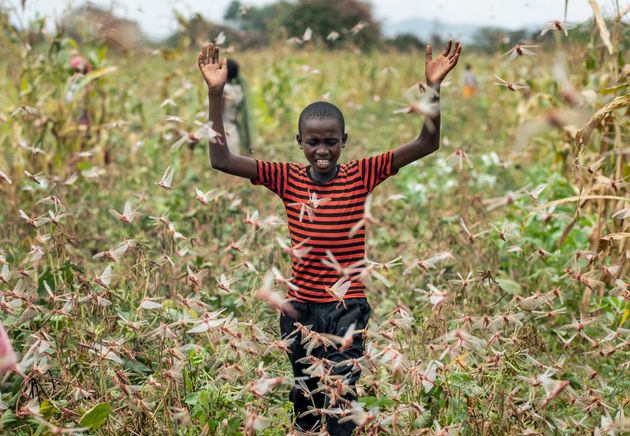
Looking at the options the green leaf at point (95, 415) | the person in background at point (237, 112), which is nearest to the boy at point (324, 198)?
the green leaf at point (95, 415)

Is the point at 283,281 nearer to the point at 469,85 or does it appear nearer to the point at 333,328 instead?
the point at 333,328

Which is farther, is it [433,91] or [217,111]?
[217,111]

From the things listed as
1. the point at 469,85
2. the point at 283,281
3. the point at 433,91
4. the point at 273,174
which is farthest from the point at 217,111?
the point at 469,85

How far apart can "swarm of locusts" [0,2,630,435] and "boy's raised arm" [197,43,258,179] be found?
133 mm

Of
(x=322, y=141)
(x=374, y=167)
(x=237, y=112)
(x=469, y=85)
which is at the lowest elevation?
(x=469, y=85)

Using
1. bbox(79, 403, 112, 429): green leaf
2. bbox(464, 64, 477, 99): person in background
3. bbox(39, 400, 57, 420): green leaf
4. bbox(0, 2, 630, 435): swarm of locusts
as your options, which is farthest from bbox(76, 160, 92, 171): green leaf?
bbox(464, 64, 477, 99): person in background

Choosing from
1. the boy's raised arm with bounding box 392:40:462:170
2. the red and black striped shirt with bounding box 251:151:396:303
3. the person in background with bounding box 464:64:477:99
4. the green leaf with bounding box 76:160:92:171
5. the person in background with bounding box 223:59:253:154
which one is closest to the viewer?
the boy's raised arm with bounding box 392:40:462:170

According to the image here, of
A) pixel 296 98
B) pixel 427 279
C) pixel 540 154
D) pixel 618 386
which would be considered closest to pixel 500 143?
pixel 540 154

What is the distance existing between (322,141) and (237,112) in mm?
4466

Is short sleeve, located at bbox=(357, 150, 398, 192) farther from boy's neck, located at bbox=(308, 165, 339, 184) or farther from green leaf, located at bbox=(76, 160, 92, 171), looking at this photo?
green leaf, located at bbox=(76, 160, 92, 171)

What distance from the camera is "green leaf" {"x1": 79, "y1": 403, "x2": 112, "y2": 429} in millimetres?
1912

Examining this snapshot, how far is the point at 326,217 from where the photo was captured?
2246mm

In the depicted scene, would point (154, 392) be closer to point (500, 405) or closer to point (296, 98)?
point (500, 405)

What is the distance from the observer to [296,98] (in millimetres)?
9414
